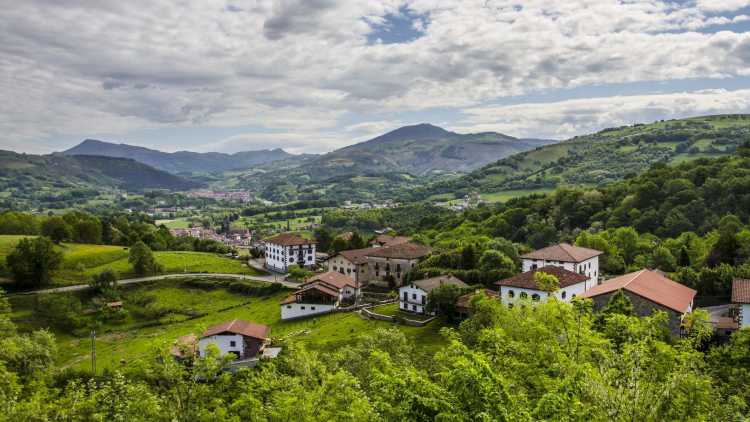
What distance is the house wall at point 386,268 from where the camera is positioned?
82.4 metres

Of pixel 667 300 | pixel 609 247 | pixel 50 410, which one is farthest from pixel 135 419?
pixel 609 247

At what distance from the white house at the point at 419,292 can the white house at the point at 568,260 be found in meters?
10.3

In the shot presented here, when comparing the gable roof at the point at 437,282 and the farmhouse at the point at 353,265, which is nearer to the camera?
the gable roof at the point at 437,282

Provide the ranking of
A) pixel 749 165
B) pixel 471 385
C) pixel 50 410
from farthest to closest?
pixel 749 165 < pixel 50 410 < pixel 471 385

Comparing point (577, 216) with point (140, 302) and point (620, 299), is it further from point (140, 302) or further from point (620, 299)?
point (140, 302)

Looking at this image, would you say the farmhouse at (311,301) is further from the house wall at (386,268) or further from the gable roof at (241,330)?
the house wall at (386,268)

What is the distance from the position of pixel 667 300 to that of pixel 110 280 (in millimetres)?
79701

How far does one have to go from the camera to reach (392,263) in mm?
83562

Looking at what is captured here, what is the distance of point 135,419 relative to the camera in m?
17.7

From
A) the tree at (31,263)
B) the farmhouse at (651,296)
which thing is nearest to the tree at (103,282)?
the tree at (31,263)

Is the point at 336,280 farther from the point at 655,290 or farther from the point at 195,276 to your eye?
the point at 655,290

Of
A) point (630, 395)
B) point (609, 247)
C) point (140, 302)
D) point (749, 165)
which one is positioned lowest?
point (140, 302)

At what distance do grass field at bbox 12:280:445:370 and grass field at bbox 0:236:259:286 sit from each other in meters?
9.57

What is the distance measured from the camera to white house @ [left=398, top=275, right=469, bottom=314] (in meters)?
62.1
